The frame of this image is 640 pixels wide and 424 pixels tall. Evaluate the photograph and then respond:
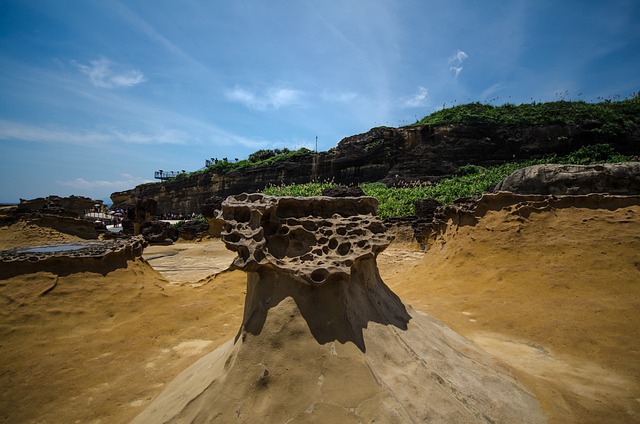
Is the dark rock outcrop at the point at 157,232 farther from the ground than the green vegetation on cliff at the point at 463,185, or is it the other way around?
the green vegetation on cliff at the point at 463,185

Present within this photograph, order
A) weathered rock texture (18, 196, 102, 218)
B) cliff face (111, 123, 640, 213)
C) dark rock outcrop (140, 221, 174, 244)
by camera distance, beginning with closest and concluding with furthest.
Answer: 1. weathered rock texture (18, 196, 102, 218)
2. dark rock outcrop (140, 221, 174, 244)
3. cliff face (111, 123, 640, 213)

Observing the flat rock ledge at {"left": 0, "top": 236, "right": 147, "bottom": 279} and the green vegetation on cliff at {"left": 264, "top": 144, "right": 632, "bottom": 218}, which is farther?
the green vegetation on cliff at {"left": 264, "top": 144, "right": 632, "bottom": 218}

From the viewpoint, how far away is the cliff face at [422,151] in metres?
25.2

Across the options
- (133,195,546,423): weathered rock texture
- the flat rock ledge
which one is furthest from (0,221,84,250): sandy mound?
(133,195,546,423): weathered rock texture

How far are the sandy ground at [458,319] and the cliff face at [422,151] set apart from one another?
2082 centimetres

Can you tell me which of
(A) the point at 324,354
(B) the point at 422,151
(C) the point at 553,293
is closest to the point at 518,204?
(C) the point at 553,293

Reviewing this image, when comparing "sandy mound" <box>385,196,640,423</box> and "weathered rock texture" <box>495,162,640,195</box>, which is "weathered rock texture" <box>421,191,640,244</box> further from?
"weathered rock texture" <box>495,162,640,195</box>

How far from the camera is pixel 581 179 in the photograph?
9.98m

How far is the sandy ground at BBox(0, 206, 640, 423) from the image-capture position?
321 centimetres

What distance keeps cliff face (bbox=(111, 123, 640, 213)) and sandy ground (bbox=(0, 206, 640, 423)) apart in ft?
68.3

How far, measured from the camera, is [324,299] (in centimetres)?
285

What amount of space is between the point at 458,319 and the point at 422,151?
25.5m

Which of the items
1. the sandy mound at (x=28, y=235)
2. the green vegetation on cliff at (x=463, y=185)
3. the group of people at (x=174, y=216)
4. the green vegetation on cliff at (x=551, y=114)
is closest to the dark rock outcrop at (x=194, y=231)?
the sandy mound at (x=28, y=235)

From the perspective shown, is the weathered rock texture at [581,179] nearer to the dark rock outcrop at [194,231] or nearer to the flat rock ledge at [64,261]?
the flat rock ledge at [64,261]
